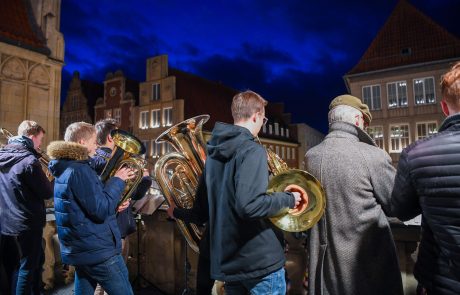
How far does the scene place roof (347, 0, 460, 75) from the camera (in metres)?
21.2

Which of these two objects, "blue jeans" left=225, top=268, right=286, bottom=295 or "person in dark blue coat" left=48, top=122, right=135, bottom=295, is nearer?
"blue jeans" left=225, top=268, right=286, bottom=295

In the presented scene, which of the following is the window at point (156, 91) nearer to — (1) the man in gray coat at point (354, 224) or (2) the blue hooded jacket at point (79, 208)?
(2) the blue hooded jacket at point (79, 208)

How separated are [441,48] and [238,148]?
2340cm

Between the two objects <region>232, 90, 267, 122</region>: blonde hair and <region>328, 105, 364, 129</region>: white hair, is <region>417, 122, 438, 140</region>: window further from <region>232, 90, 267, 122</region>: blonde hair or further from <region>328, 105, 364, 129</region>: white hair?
<region>232, 90, 267, 122</region>: blonde hair

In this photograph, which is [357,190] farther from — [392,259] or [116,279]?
[116,279]

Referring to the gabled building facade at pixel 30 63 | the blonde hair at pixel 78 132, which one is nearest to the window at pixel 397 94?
the gabled building facade at pixel 30 63

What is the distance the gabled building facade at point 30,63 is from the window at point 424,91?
19443 millimetres

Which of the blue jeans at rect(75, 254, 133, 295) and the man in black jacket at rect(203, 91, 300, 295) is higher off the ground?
the man in black jacket at rect(203, 91, 300, 295)

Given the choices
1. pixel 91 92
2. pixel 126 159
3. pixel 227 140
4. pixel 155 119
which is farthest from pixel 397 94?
pixel 91 92

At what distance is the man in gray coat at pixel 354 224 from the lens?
2309 millimetres

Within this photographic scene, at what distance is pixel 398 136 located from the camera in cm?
2253

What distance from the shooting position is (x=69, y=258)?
8.86 feet

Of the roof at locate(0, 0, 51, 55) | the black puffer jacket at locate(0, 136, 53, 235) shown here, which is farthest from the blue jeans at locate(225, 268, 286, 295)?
the roof at locate(0, 0, 51, 55)

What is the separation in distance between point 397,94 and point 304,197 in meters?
22.7
